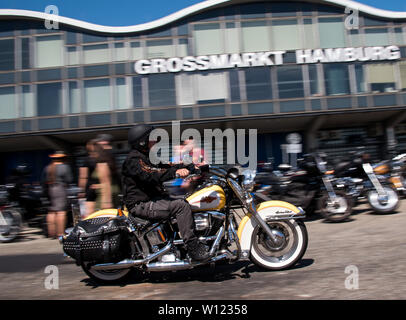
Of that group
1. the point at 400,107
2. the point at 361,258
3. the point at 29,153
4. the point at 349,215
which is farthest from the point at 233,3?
the point at 361,258

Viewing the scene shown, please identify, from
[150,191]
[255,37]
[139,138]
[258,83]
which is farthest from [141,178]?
[255,37]

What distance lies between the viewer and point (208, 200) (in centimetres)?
403

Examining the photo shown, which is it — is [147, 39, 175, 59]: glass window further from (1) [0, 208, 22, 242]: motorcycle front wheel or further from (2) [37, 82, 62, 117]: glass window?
(1) [0, 208, 22, 242]: motorcycle front wheel

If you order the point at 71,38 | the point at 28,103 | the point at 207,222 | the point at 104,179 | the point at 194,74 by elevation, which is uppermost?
the point at 71,38

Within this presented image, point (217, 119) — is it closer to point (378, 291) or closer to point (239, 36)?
point (239, 36)

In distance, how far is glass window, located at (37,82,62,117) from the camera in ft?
69.1

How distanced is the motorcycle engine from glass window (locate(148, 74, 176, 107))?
16.9 meters

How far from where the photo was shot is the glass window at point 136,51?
68.5 feet

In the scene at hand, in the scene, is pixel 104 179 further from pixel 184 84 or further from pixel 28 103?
pixel 28 103

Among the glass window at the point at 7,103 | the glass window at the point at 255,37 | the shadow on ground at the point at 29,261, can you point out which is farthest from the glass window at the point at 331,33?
the shadow on ground at the point at 29,261

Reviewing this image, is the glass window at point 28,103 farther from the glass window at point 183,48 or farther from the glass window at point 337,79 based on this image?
the glass window at point 337,79

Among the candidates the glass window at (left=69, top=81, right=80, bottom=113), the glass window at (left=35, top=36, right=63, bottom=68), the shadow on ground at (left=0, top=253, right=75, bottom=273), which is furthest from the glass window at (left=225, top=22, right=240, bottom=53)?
the shadow on ground at (left=0, top=253, right=75, bottom=273)

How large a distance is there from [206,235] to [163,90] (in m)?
17.2
